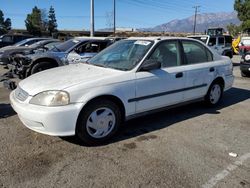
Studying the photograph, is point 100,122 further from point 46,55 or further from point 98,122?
point 46,55

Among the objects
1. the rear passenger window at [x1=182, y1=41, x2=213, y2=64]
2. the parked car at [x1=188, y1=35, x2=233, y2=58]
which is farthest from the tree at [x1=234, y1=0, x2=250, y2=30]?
the rear passenger window at [x1=182, y1=41, x2=213, y2=64]

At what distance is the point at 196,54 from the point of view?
5617mm

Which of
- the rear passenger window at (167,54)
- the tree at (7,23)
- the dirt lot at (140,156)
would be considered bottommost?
the dirt lot at (140,156)

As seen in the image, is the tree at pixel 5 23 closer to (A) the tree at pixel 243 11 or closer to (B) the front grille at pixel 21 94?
(A) the tree at pixel 243 11

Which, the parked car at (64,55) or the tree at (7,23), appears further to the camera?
the tree at (7,23)

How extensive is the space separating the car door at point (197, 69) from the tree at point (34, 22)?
67.8 metres

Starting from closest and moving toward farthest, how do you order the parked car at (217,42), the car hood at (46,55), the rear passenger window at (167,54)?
the rear passenger window at (167,54), the car hood at (46,55), the parked car at (217,42)

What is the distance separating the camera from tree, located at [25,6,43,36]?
69.6 metres

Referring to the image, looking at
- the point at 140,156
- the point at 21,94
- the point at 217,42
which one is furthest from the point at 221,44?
the point at 21,94

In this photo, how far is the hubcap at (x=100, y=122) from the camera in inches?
158

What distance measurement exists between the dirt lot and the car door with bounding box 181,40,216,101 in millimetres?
581

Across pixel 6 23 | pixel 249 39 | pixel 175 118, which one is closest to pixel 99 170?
pixel 175 118

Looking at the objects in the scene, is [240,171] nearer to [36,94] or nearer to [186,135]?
[186,135]

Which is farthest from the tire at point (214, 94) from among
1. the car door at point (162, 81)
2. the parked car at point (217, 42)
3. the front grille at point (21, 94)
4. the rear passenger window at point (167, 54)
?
the parked car at point (217, 42)
